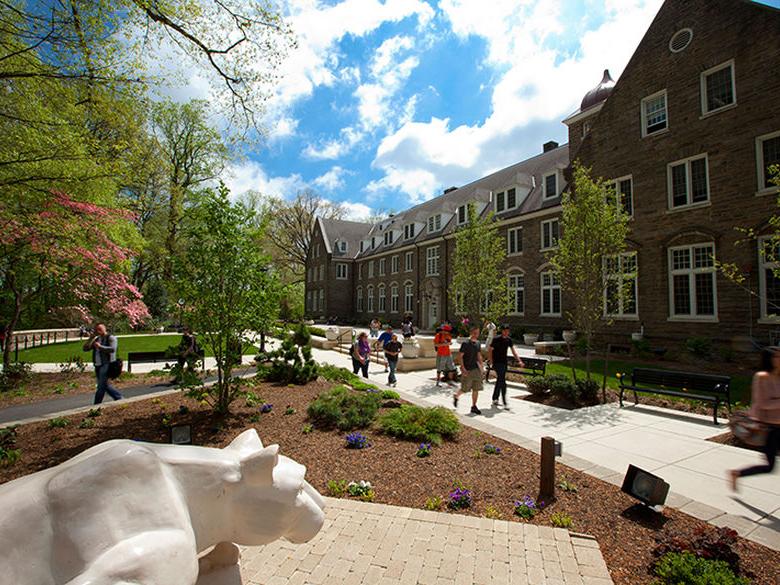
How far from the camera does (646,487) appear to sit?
13.5 feet

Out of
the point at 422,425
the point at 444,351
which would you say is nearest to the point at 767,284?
the point at 444,351

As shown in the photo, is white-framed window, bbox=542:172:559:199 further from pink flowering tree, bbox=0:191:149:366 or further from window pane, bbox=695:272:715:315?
pink flowering tree, bbox=0:191:149:366

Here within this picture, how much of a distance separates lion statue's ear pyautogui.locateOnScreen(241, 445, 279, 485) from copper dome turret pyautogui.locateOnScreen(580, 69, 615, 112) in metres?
27.0

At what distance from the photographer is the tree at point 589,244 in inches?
388

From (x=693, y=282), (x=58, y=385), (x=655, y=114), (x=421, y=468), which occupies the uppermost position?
(x=655, y=114)

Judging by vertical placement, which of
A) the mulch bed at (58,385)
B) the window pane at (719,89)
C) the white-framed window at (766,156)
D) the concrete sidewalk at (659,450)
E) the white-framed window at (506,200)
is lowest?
the mulch bed at (58,385)

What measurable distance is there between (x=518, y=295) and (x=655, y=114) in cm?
1160

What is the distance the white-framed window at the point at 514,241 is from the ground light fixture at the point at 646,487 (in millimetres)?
21892

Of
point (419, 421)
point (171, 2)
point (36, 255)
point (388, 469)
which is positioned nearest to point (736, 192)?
point (419, 421)

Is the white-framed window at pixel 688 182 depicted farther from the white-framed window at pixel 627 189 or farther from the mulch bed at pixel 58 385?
the mulch bed at pixel 58 385

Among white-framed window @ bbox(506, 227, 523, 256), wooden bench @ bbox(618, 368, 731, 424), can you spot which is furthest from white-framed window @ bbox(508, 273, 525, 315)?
wooden bench @ bbox(618, 368, 731, 424)

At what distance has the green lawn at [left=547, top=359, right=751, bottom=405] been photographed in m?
9.89

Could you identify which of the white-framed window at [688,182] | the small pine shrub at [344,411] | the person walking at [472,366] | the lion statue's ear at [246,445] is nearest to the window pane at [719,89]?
the white-framed window at [688,182]

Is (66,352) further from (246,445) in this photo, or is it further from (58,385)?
(246,445)
